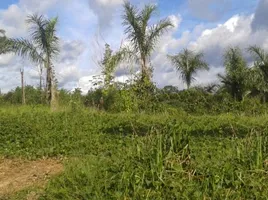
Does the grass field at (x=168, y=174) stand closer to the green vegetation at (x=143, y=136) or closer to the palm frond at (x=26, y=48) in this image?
the green vegetation at (x=143, y=136)

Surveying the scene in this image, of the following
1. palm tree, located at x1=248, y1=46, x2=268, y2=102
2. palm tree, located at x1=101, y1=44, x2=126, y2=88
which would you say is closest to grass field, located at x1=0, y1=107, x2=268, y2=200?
palm tree, located at x1=101, y1=44, x2=126, y2=88

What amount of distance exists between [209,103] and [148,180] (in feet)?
36.9

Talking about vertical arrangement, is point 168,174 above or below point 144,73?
below

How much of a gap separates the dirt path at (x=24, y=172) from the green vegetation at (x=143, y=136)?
298 mm

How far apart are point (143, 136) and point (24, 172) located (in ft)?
5.89

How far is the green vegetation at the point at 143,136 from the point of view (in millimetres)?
3988

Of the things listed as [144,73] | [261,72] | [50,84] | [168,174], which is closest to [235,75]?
[261,72]

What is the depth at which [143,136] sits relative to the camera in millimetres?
6379

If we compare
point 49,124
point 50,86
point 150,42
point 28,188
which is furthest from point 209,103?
point 28,188

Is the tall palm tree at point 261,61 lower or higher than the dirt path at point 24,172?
higher

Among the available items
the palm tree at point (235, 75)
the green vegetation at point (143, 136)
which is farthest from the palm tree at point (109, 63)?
the palm tree at point (235, 75)

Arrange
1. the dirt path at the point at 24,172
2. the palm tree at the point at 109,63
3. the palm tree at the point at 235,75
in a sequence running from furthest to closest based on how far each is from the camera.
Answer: the palm tree at the point at 235,75 < the palm tree at the point at 109,63 < the dirt path at the point at 24,172

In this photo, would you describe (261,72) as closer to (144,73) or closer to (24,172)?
(144,73)

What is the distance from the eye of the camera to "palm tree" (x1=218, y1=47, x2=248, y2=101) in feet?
60.0
